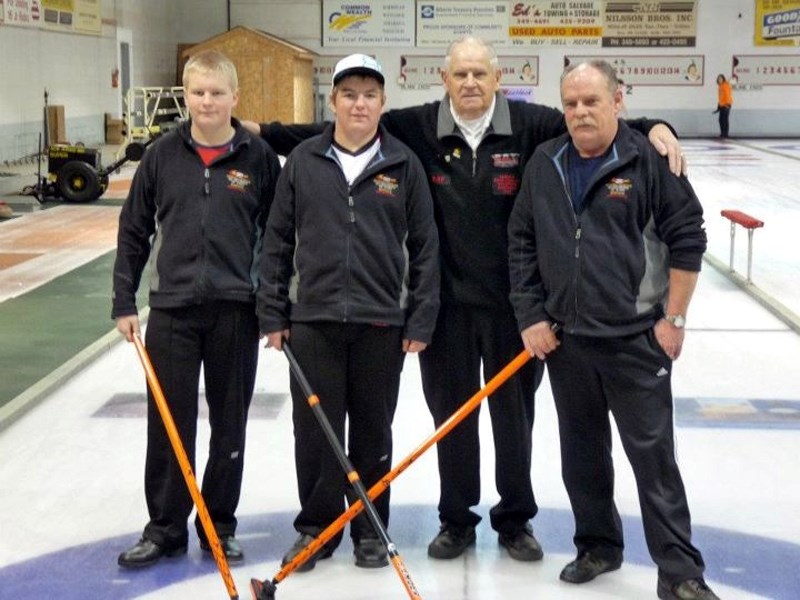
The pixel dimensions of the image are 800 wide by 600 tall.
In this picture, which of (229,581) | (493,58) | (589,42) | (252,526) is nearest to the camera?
(229,581)

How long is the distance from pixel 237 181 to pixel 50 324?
484cm

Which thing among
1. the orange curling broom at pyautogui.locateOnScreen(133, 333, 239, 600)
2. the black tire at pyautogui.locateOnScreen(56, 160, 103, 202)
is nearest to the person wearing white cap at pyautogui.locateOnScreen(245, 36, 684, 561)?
the orange curling broom at pyautogui.locateOnScreen(133, 333, 239, 600)

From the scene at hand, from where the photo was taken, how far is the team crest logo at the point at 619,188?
12.3ft

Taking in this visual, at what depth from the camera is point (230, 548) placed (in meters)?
4.21

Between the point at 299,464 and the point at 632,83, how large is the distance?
29731mm

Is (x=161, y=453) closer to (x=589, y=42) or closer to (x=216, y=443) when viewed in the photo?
(x=216, y=443)

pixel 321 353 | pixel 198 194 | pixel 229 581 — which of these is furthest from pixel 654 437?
pixel 198 194

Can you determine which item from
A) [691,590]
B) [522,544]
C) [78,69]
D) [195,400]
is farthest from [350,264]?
[78,69]

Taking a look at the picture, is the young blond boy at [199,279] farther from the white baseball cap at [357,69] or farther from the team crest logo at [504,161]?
the team crest logo at [504,161]

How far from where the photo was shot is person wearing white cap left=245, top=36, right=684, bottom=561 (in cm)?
408

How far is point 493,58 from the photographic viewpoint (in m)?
4.01

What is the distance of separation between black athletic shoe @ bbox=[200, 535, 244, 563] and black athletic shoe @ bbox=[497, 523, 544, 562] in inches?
36.8

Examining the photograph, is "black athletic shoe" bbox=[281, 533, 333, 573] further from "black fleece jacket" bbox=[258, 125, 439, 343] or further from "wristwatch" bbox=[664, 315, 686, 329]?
"wristwatch" bbox=[664, 315, 686, 329]

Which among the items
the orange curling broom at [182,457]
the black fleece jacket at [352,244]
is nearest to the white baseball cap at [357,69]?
the black fleece jacket at [352,244]
